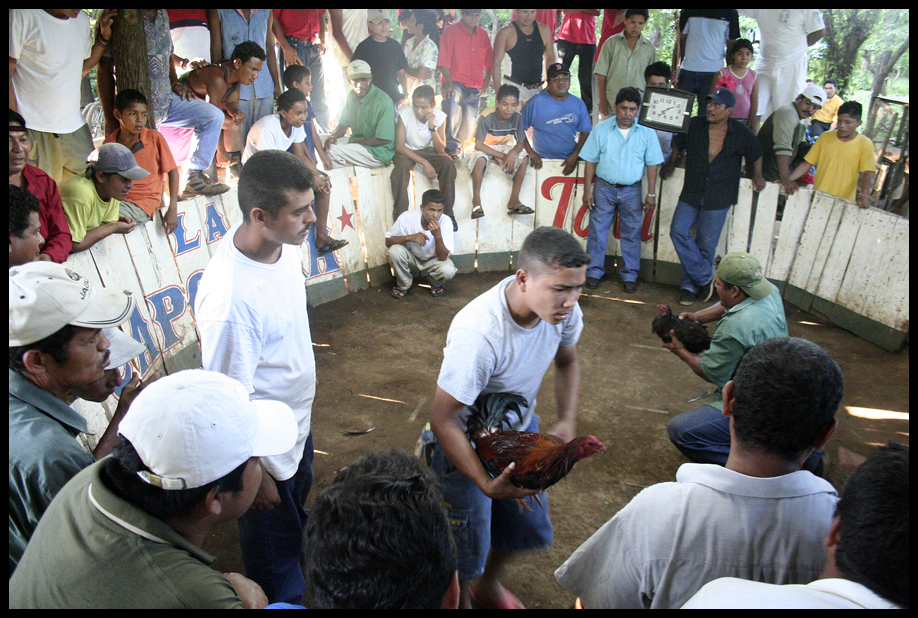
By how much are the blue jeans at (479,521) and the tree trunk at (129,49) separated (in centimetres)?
466

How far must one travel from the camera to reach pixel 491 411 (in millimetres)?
2543

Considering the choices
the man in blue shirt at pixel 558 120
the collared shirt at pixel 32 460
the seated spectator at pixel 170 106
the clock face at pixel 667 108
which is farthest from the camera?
the man in blue shirt at pixel 558 120

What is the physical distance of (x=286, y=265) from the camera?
2.75m

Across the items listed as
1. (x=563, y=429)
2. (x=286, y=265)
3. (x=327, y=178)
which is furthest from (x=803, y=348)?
(x=327, y=178)

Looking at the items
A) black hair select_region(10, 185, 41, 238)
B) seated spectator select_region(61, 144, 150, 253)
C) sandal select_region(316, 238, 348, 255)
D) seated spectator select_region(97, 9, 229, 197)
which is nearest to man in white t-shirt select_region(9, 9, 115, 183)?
seated spectator select_region(97, 9, 229, 197)

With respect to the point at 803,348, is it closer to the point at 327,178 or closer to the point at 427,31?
the point at 327,178

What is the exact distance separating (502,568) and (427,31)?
9.92m

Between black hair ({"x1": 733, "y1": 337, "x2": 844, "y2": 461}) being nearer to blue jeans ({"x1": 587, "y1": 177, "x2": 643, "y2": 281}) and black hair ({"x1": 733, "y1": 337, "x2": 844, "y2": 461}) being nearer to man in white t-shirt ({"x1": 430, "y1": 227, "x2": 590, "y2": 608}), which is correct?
man in white t-shirt ({"x1": 430, "y1": 227, "x2": 590, "y2": 608})

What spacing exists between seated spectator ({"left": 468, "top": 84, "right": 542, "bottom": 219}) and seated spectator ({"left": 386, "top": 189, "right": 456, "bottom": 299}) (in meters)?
0.92

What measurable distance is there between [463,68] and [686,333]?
690cm

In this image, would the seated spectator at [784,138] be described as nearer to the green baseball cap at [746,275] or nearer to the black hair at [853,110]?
the black hair at [853,110]

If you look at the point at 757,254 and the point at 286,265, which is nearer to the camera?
the point at 286,265

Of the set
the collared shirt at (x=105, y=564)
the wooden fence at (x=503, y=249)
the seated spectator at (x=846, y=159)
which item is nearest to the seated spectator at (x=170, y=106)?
the wooden fence at (x=503, y=249)

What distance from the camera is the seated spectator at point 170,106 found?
524cm
